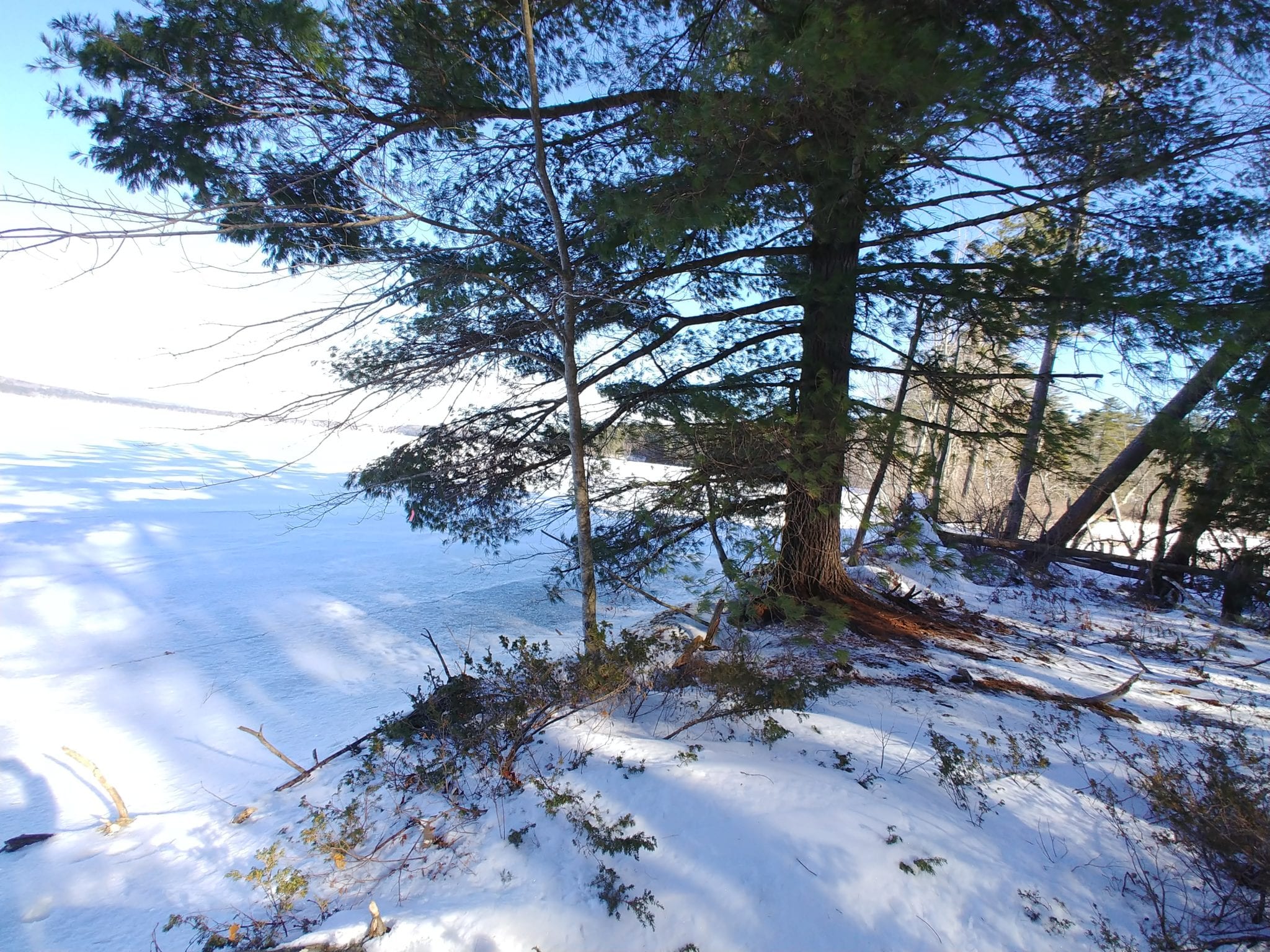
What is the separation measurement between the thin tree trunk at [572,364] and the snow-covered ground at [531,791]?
3.49 feet

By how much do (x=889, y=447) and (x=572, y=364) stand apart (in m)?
2.89

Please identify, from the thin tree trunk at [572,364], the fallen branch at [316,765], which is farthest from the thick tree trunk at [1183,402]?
the fallen branch at [316,765]

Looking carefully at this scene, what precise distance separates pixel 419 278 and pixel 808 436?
3.29 m

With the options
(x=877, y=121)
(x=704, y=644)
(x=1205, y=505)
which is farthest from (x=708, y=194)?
(x=1205, y=505)

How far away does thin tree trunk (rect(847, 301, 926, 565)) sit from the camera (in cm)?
451

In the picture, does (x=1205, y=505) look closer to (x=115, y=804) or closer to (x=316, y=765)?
(x=316, y=765)

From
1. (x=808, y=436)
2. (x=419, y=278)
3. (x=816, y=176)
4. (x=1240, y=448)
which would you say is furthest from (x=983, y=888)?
(x=419, y=278)

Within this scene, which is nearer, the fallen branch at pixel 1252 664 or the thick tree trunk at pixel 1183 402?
the thick tree trunk at pixel 1183 402

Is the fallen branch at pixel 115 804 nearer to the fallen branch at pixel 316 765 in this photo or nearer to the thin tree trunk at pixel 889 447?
the fallen branch at pixel 316 765

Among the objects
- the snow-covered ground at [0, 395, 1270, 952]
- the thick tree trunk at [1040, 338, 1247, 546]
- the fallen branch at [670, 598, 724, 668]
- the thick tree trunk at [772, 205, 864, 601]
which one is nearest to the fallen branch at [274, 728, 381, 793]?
the snow-covered ground at [0, 395, 1270, 952]

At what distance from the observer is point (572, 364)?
4.49 m

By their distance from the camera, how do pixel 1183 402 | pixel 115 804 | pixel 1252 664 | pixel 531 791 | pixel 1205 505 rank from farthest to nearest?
pixel 1205 505, pixel 1252 664, pixel 1183 402, pixel 115 804, pixel 531 791

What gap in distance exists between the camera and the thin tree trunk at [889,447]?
14.8 ft

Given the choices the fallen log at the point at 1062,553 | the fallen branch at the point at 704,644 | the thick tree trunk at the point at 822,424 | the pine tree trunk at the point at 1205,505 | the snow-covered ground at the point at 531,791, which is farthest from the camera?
the fallen log at the point at 1062,553
